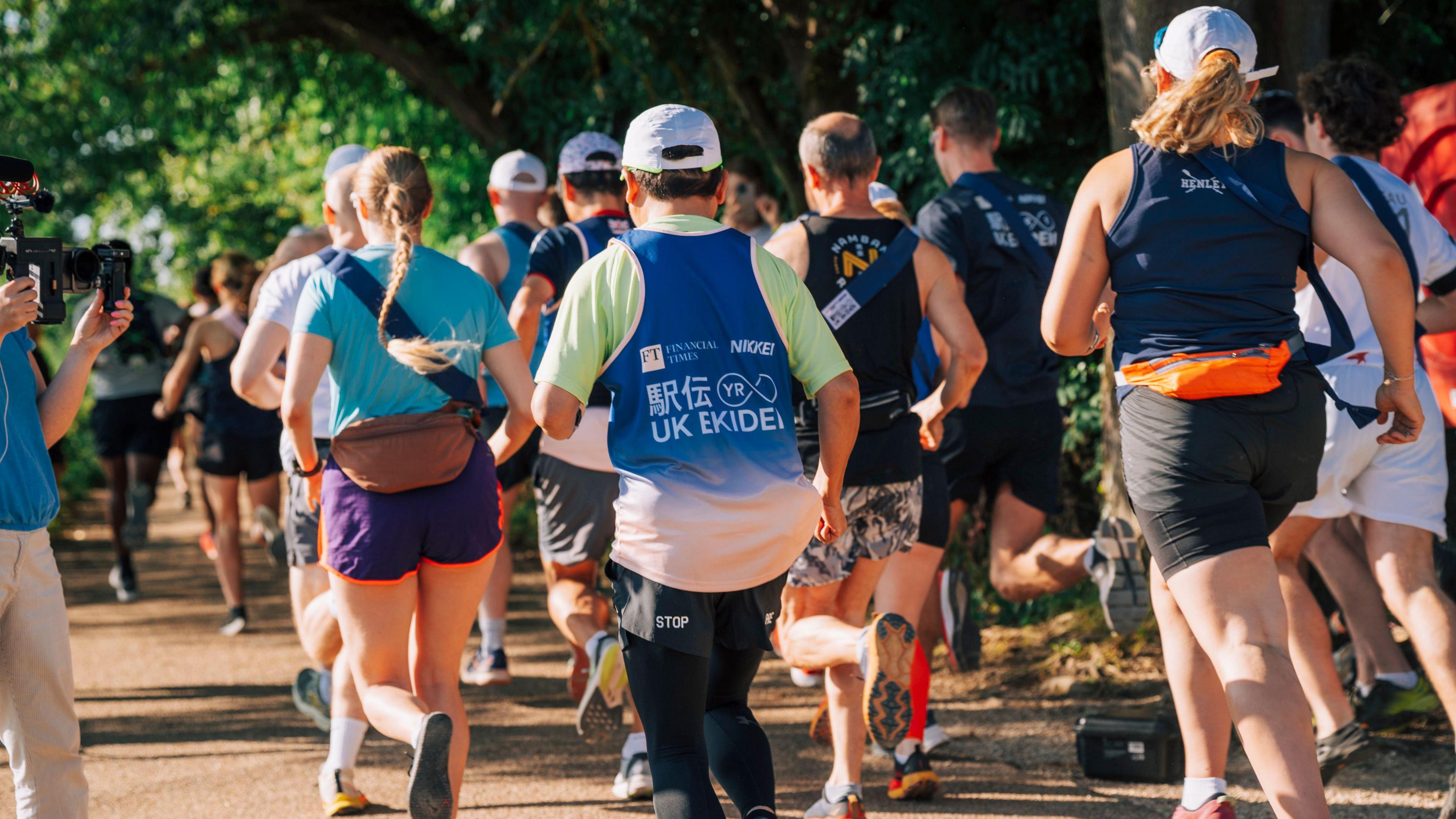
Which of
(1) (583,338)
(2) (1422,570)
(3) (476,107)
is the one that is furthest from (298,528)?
(3) (476,107)

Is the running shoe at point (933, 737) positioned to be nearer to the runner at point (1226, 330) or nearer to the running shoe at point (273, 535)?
the runner at point (1226, 330)

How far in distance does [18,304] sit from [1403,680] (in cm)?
438

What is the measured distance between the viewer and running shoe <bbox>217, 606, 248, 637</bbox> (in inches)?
309

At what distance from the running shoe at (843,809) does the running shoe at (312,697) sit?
2148 millimetres

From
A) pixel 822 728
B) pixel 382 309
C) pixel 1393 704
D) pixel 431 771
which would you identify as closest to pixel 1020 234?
pixel 822 728

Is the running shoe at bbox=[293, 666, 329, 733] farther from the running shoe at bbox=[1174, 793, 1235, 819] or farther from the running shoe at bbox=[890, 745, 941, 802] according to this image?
the running shoe at bbox=[1174, 793, 1235, 819]

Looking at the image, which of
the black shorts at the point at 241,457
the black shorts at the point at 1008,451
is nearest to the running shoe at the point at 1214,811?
the black shorts at the point at 1008,451

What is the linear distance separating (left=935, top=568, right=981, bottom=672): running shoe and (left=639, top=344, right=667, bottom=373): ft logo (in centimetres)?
262

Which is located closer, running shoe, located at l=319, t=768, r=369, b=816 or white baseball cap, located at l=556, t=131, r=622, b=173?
running shoe, located at l=319, t=768, r=369, b=816

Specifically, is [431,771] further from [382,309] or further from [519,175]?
[519,175]

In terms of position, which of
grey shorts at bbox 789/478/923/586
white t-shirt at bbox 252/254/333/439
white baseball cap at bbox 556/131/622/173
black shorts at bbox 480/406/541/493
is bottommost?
grey shorts at bbox 789/478/923/586

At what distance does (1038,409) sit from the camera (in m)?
5.14

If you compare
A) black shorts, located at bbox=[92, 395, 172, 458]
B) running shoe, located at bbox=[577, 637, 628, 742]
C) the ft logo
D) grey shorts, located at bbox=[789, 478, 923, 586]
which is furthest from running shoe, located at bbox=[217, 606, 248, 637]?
the ft logo

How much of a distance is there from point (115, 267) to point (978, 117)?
3.11 m
